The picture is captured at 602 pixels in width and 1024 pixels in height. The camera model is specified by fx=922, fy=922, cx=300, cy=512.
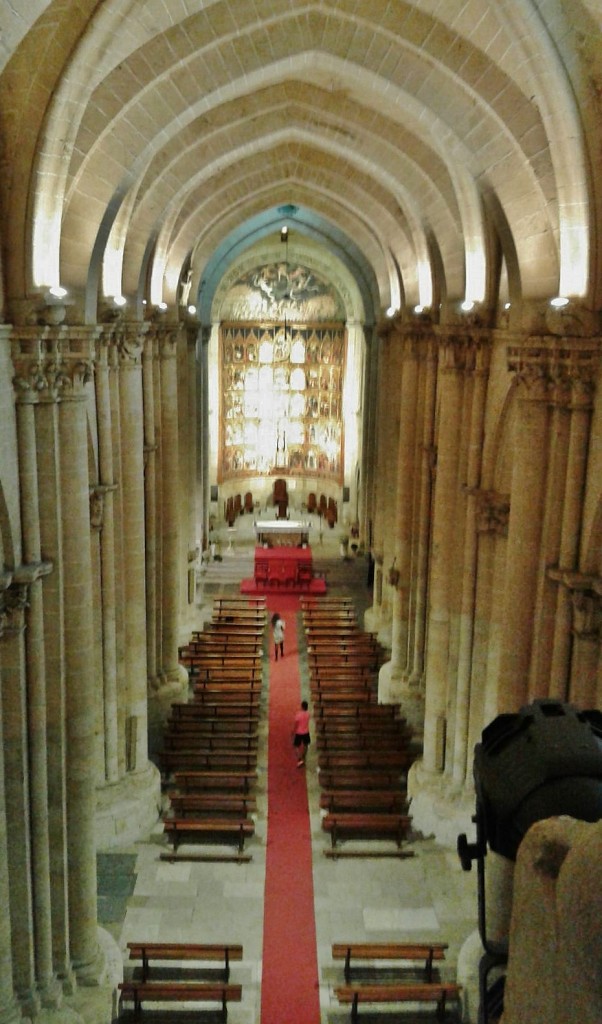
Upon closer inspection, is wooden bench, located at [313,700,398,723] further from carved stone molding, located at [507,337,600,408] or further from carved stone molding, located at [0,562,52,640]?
carved stone molding, located at [0,562,52,640]

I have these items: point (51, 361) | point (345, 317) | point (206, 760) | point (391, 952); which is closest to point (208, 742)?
point (206, 760)

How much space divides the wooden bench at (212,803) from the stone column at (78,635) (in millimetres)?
4436

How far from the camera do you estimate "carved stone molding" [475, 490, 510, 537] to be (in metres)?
13.9

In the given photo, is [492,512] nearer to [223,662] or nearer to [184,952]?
[184,952]

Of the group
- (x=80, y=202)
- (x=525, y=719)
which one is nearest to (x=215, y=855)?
(x=80, y=202)

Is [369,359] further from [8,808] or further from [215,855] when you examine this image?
[8,808]

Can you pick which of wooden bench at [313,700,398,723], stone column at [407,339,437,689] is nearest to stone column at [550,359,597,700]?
stone column at [407,339,437,689]

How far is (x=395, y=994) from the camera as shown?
35.9 feet

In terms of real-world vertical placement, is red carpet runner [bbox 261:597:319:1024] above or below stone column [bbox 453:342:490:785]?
below

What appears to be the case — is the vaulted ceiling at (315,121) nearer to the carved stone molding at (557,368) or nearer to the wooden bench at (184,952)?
the carved stone molding at (557,368)

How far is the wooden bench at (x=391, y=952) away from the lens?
11.6 metres

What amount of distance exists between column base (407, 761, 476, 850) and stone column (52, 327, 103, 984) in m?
6.23

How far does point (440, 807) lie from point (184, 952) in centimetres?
525

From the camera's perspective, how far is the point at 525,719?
3559 mm
